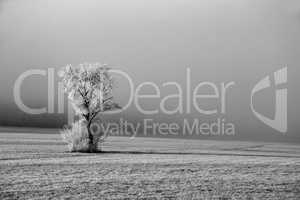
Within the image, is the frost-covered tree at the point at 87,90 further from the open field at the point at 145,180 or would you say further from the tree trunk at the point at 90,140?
the open field at the point at 145,180

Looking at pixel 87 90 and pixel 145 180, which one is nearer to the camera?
pixel 145 180

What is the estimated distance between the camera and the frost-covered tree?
135ft

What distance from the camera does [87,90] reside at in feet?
136

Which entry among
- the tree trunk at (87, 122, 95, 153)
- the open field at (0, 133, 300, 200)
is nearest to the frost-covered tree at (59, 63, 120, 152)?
the tree trunk at (87, 122, 95, 153)

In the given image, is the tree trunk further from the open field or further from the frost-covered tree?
the open field

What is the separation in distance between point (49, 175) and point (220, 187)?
874cm

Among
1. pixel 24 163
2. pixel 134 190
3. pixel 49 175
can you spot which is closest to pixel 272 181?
pixel 134 190

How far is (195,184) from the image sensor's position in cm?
2194

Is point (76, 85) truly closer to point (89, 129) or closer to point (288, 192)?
point (89, 129)

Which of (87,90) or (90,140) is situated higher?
(87,90)

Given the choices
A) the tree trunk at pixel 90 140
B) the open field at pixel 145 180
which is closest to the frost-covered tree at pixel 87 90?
the tree trunk at pixel 90 140

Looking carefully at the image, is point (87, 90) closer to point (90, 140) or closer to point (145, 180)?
point (90, 140)

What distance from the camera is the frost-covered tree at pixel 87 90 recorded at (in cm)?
4125

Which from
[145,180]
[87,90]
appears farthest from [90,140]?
[145,180]
